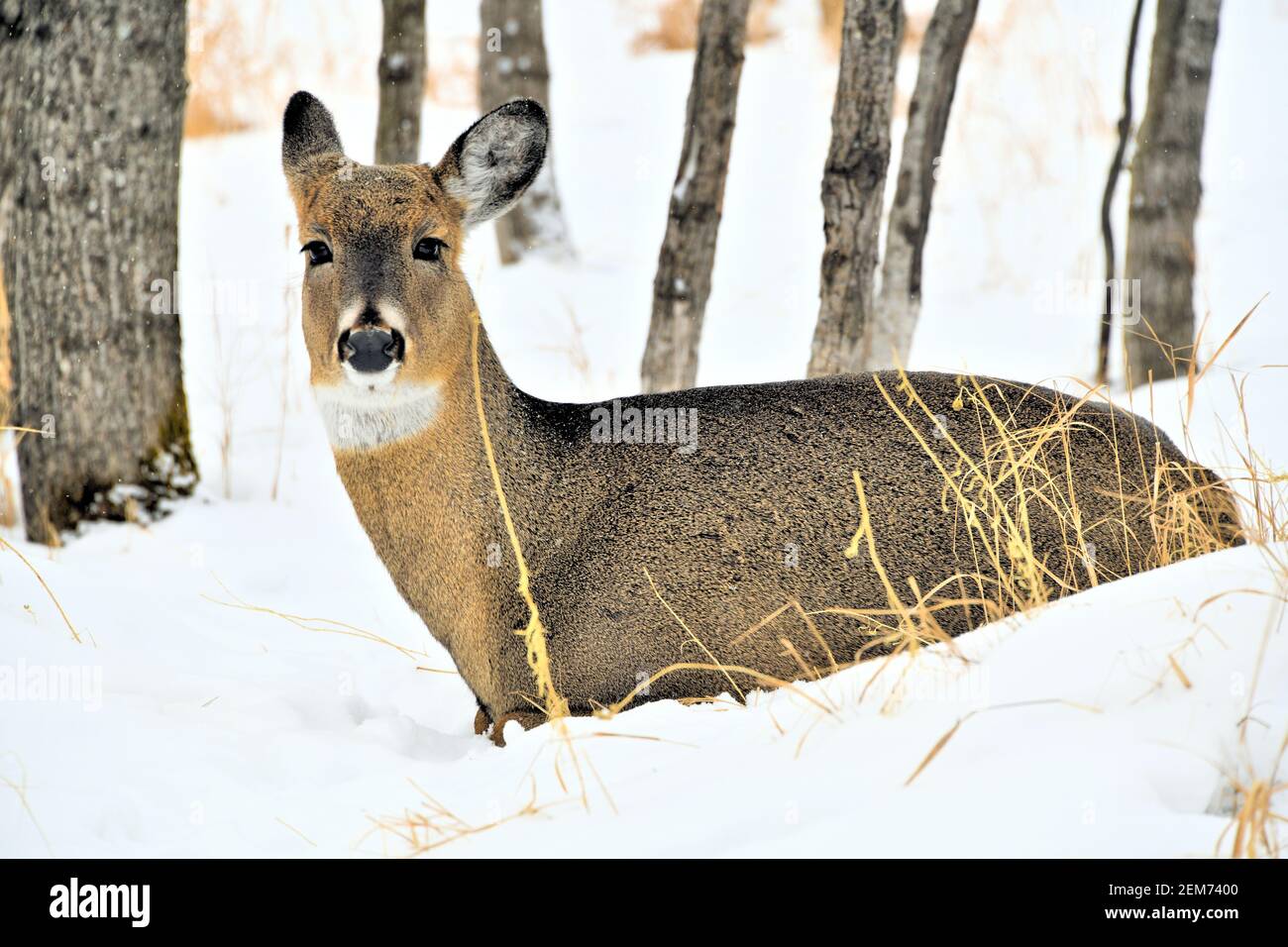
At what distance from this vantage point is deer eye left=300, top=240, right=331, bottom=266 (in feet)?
15.5

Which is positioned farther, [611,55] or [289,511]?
[611,55]

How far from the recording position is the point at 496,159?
5.12 meters

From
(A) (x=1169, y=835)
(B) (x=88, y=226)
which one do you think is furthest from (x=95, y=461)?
(A) (x=1169, y=835)

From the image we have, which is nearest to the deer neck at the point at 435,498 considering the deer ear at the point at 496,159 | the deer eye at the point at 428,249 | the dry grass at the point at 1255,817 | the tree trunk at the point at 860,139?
the deer eye at the point at 428,249

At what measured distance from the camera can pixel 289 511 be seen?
26.4ft

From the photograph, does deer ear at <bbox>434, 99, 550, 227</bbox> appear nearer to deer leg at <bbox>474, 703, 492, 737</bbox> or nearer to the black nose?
the black nose

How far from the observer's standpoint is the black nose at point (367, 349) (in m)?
4.31

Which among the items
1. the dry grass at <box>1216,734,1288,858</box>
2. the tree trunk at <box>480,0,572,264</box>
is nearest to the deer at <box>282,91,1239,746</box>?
the dry grass at <box>1216,734,1288,858</box>

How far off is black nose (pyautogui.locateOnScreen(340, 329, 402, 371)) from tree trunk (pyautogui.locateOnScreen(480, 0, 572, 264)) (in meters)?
9.79

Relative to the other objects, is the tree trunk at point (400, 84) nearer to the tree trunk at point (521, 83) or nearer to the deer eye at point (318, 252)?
the tree trunk at point (521, 83)

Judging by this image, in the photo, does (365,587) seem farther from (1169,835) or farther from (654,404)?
(1169,835)

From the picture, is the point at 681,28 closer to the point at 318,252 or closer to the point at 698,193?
the point at 698,193

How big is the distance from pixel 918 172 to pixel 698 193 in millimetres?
1245

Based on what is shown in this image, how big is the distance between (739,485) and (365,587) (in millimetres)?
2968
